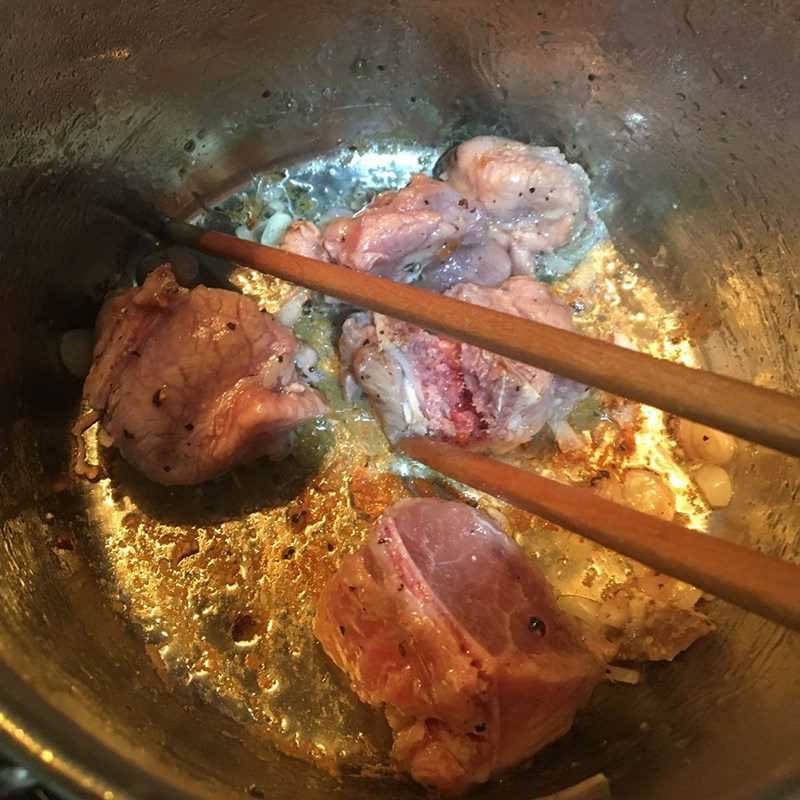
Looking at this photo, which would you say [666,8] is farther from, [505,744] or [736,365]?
[505,744]

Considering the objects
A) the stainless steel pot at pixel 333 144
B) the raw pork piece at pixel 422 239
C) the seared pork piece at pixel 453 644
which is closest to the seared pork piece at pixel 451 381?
the raw pork piece at pixel 422 239

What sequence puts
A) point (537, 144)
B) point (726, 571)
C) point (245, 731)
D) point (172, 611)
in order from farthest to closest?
point (537, 144)
point (172, 611)
point (245, 731)
point (726, 571)

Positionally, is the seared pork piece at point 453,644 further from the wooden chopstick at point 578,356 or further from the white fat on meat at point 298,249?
the white fat on meat at point 298,249

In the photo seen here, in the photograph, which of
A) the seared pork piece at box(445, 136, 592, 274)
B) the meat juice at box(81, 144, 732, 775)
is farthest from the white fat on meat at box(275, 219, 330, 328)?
the seared pork piece at box(445, 136, 592, 274)

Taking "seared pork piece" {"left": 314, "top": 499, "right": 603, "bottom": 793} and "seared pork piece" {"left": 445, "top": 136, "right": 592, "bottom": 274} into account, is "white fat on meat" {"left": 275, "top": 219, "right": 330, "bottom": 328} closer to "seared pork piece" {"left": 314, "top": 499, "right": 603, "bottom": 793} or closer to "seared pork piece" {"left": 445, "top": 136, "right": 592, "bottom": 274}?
"seared pork piece" {"left": 445, "top": 136, "right": 592, "bottom": 274}

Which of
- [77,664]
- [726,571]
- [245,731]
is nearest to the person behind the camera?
[726,571]

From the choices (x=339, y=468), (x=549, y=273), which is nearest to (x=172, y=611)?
(x=339, y=468)

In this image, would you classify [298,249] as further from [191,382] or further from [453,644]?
[453,644]

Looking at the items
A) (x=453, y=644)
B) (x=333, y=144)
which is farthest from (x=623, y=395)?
(x=333, y=144)
